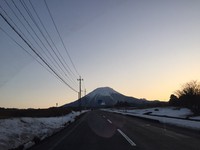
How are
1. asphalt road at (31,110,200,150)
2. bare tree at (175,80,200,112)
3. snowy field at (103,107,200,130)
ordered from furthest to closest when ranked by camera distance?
1. bare tree at (175,80,200,112)
2. snowy field at (103,107,200,130)
3. asphalt road at (31,110,200,150)

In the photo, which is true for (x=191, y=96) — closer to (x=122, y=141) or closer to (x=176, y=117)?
(x=176, y=117)

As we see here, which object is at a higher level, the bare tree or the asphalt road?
the bare tree

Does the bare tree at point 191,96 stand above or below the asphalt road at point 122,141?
above

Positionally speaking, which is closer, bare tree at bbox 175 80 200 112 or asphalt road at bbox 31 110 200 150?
asphalt road at bbox 31 110 200 150

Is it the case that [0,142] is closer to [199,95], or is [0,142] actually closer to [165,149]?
[165,149]

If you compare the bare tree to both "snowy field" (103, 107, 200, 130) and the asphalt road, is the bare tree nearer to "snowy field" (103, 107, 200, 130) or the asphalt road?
"snowy field" (103, 107, 200, 130)

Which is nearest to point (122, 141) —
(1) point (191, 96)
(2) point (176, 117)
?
(2) point (176, 117)

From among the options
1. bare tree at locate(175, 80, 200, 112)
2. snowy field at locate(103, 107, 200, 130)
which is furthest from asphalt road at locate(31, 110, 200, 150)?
bare tree at locate(175, 80, 200, 112)

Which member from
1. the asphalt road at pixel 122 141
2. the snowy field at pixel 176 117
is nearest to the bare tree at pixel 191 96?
the snowy field at pixel 176 117

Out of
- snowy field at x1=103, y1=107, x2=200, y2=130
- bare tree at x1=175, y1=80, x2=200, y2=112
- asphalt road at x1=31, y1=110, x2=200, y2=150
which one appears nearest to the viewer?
asphalt road at x1=31, y1=110, x2=200, y2=150

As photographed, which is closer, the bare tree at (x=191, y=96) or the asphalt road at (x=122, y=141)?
the asphalt road at (x=122, y=141)

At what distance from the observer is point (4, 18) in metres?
14.1

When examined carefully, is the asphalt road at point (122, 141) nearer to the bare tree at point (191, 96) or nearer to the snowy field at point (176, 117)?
the snowy field at point (176, 117)

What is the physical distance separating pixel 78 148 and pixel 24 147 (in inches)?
92.3
